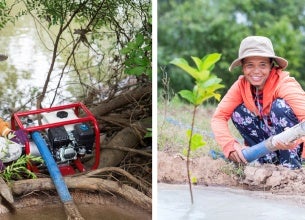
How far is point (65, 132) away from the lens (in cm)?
346

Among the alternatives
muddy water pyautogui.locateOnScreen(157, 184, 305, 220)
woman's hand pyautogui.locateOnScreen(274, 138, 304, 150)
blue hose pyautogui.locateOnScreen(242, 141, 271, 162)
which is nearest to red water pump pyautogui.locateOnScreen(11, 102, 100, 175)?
muddy water pyautogui.locateOnScreen(157, 184, 305, 220)

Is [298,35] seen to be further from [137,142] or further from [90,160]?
[90,160]

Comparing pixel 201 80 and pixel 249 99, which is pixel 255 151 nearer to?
pixel 249 99

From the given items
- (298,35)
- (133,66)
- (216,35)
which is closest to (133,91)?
(133,66)

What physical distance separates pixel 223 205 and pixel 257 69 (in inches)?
27.2

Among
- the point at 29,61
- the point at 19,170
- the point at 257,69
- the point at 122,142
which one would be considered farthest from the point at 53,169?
the point at 257,69

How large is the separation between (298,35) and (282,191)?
0.75 metres

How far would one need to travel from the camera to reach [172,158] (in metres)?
3.36

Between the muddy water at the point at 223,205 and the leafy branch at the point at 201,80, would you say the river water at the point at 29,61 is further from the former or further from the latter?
the leafy branch at the point at 201,80

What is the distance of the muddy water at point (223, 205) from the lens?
3.23 metres

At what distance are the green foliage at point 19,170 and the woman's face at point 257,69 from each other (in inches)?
44.2

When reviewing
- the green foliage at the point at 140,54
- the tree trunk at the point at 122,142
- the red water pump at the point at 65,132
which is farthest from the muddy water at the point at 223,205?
the green foliage at the point at 140,54

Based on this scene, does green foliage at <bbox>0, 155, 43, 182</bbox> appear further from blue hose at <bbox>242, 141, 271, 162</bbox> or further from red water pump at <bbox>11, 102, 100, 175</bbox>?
blue hose at <bbox>242, 141, 271, 162</bbox>

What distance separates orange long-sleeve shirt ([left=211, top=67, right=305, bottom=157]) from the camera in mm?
3174
